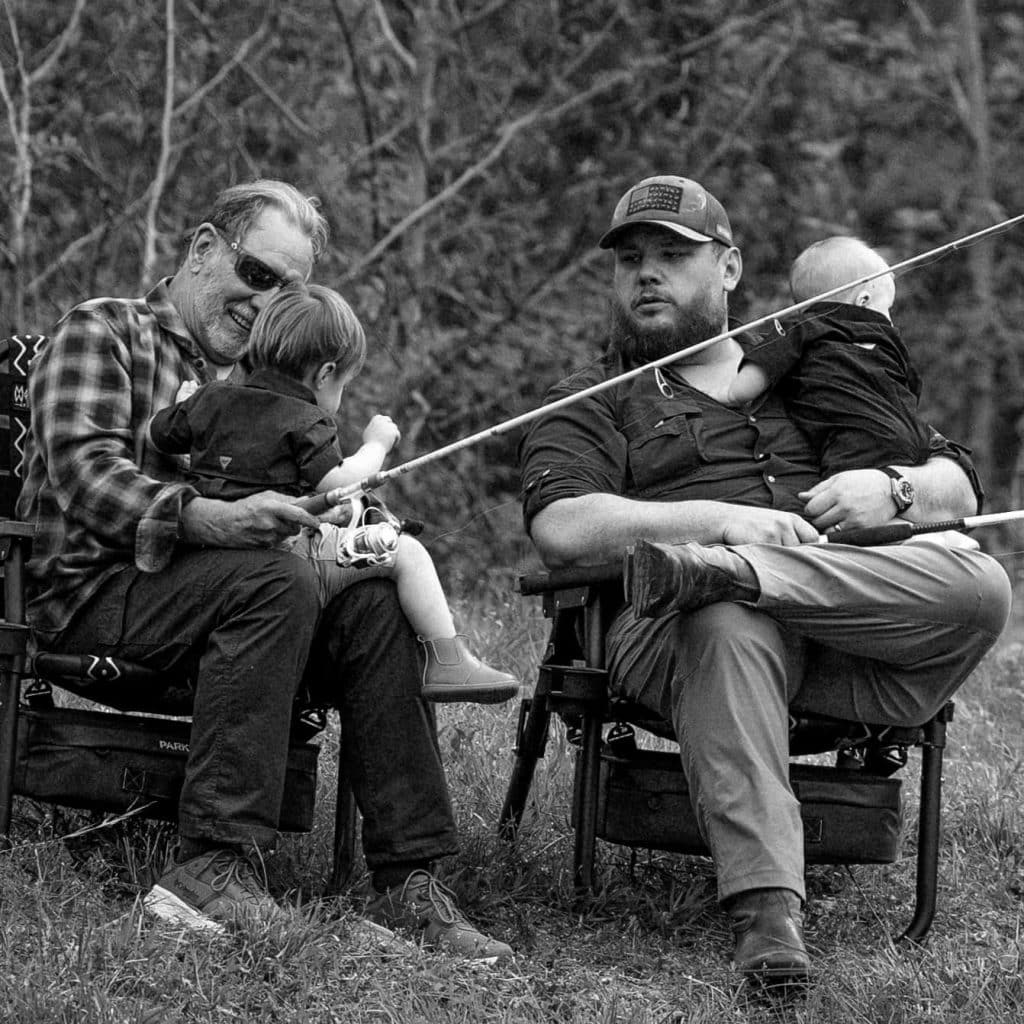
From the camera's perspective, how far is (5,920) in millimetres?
3506

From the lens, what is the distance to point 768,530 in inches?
157

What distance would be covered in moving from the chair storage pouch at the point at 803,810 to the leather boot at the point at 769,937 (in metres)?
0.37

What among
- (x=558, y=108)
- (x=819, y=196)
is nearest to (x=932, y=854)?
(x=558, y=108)

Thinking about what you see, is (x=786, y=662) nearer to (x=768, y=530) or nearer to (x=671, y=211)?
(x=768, y=530)

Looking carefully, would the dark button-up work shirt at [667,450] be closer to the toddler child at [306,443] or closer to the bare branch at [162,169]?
the toddler child at [306,443]

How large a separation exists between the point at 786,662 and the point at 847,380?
2.59ft

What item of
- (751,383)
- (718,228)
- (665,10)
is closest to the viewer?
(751,383)

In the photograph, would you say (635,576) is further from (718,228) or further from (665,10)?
(665,10)

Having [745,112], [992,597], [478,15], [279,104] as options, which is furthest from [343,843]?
[745,112]

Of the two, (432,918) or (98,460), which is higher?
(98,460)

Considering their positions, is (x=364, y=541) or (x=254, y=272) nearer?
(x=364, y=541)

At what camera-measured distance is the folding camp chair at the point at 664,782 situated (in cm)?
391

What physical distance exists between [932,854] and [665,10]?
19.3 ft

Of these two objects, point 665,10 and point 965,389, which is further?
point 965,389
